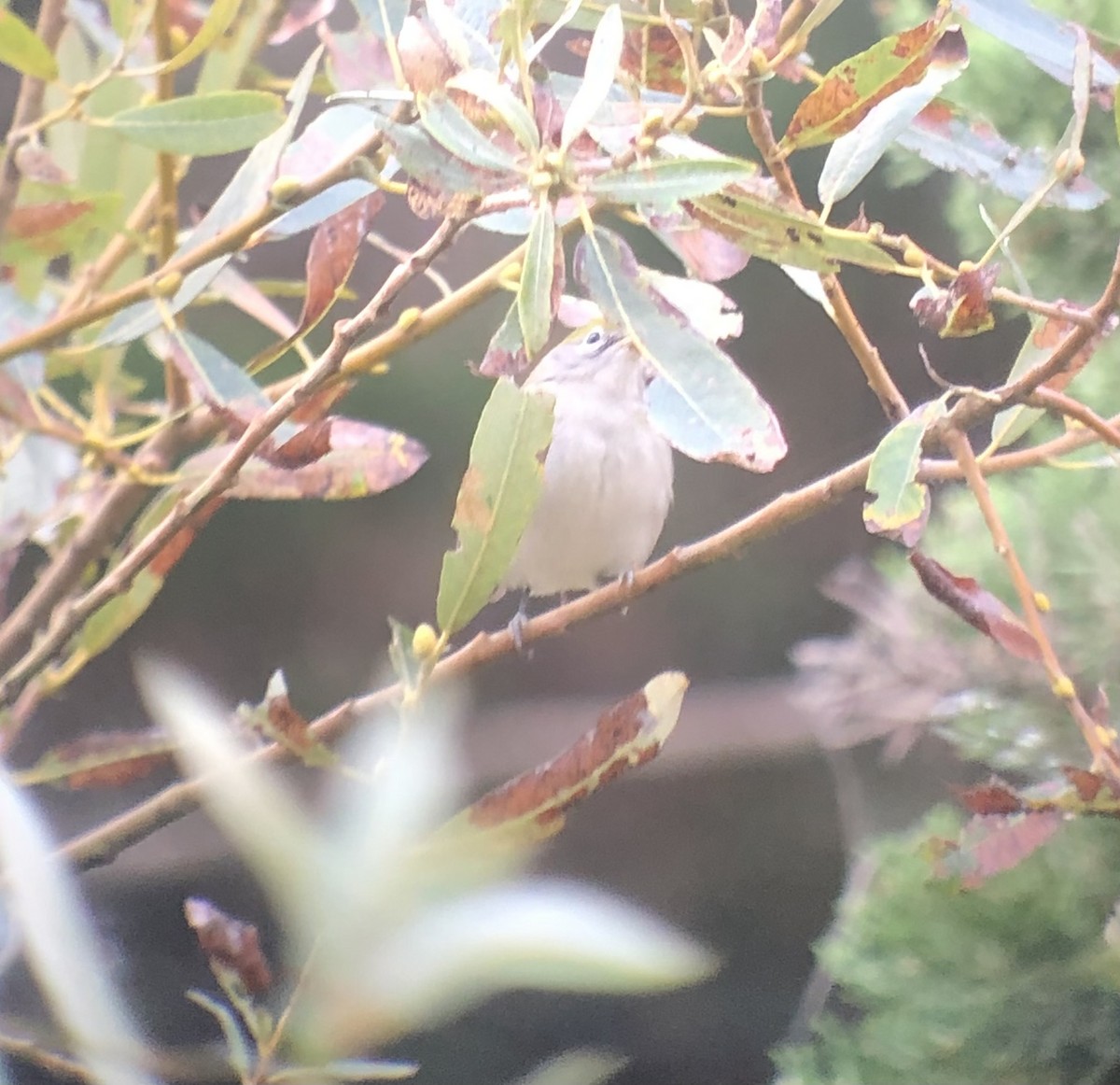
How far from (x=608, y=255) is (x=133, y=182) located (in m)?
0.32

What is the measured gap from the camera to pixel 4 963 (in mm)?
446

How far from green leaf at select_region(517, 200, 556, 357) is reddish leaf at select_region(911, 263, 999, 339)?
0.10 m

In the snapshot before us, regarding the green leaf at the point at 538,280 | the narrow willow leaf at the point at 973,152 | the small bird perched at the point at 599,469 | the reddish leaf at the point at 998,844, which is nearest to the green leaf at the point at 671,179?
the green leaf at the point at 538,280

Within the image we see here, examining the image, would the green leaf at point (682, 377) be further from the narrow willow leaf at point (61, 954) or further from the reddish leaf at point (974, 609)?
the narrow willow leaf at point (61, 954)

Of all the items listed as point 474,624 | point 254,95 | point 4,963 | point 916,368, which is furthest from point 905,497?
point 474,624

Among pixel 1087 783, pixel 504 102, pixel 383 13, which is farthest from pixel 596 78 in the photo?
pixel 1087 783

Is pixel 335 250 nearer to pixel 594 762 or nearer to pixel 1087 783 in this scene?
pixel 594 762

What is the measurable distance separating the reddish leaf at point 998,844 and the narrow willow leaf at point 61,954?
282 millimetres

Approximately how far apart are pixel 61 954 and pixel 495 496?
0.18 meters

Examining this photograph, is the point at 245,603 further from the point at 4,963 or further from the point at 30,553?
the point at 4,963

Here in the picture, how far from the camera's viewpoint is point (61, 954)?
0.33 m

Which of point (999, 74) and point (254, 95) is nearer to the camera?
point (254, 95)

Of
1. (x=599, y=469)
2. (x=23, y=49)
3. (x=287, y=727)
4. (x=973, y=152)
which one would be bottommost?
(x=599, y=469)

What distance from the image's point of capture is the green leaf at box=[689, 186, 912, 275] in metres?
0.30
